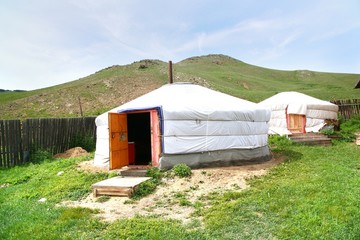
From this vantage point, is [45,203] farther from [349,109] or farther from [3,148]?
[349,109]

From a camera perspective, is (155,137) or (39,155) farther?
(39,155)

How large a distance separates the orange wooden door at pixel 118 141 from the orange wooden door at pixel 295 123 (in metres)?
7.15

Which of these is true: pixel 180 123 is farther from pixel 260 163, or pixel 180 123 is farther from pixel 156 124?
pixel 260 163

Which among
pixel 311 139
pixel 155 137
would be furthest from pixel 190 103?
pixel 311 139

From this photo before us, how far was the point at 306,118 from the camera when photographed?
12.2 metres

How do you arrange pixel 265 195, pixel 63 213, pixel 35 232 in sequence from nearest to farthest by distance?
1. pixel 35 232
2. pixel 63 213
3. pixel 265 195

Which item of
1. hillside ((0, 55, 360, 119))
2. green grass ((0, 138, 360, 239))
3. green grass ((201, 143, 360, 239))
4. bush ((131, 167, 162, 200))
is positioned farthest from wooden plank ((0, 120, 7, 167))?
hillside ((0, 55, 360, 119))

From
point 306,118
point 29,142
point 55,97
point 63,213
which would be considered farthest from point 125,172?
point 55,97

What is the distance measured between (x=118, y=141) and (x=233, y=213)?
4087 mm

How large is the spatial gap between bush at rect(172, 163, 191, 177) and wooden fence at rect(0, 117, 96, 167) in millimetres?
5360

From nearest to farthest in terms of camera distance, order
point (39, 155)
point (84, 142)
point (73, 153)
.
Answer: point (39, 155) < point (73, 153) < point (84, 142)

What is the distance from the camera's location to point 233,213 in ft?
13.9

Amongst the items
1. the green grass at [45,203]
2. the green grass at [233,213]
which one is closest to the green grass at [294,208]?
the green grass at [233,213]

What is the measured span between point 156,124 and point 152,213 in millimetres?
2699
